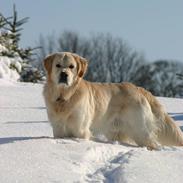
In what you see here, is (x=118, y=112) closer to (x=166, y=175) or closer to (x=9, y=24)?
(x=166, y=175)

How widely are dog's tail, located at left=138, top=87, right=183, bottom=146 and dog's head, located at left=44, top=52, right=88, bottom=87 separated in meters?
1.15

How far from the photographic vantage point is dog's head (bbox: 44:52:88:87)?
7.27 m

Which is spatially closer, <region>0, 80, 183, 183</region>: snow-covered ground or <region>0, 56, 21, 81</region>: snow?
<region>0, 80, 183, 183</region>: snow-covered ground

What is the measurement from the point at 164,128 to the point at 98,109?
1.03m

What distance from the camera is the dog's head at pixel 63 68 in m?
7.27

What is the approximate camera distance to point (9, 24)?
24.4 meters

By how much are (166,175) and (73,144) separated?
1411 millimetres

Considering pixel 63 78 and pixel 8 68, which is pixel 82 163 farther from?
pixel 8 68

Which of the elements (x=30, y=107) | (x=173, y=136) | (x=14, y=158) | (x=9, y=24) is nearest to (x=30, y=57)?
(x=9, y=24)

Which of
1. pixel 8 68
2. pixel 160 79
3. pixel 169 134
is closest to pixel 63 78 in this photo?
pixel 169 134

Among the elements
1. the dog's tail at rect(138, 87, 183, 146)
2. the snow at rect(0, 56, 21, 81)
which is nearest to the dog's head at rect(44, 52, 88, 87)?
the dog's tail at rect(138, 87, 183, 146)

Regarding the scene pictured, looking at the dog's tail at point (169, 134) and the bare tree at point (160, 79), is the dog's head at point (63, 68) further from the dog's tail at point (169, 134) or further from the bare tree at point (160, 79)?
the bare tree at point (160, 79)

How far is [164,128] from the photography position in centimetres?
813

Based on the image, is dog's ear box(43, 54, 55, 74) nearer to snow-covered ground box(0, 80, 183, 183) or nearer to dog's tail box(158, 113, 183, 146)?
snow-covered ground box(0, 80, 183, 183)
